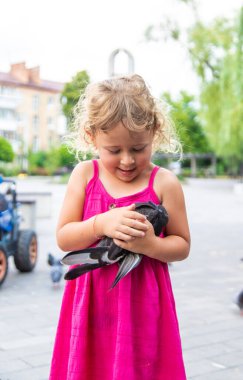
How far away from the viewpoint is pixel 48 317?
434cm

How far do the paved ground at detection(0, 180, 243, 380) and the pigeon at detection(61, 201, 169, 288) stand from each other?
4.61 ft

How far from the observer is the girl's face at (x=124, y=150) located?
6.03 ft

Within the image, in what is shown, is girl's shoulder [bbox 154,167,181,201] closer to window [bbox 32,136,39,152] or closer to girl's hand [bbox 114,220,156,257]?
girl's hand [bbox 114,220,156,257]

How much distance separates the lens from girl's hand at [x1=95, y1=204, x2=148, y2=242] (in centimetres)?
173

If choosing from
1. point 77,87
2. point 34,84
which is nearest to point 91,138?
point 77,87

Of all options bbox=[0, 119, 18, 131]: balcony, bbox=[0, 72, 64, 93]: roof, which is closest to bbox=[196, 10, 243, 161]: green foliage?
bbox=[0, 72, 64, 93]: roof

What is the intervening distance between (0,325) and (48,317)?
36 centimetres

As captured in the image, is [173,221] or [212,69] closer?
[173,221]

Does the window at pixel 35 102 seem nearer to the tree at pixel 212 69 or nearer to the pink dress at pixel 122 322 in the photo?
the tree at pixel 212 69

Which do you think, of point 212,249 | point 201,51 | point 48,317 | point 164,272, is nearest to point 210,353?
point 48,317

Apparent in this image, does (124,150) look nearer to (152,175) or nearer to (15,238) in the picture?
(152,175)

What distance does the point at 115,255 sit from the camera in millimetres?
1805

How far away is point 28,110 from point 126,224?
4048 cm

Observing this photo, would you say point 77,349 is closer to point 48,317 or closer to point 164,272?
point 164,272
